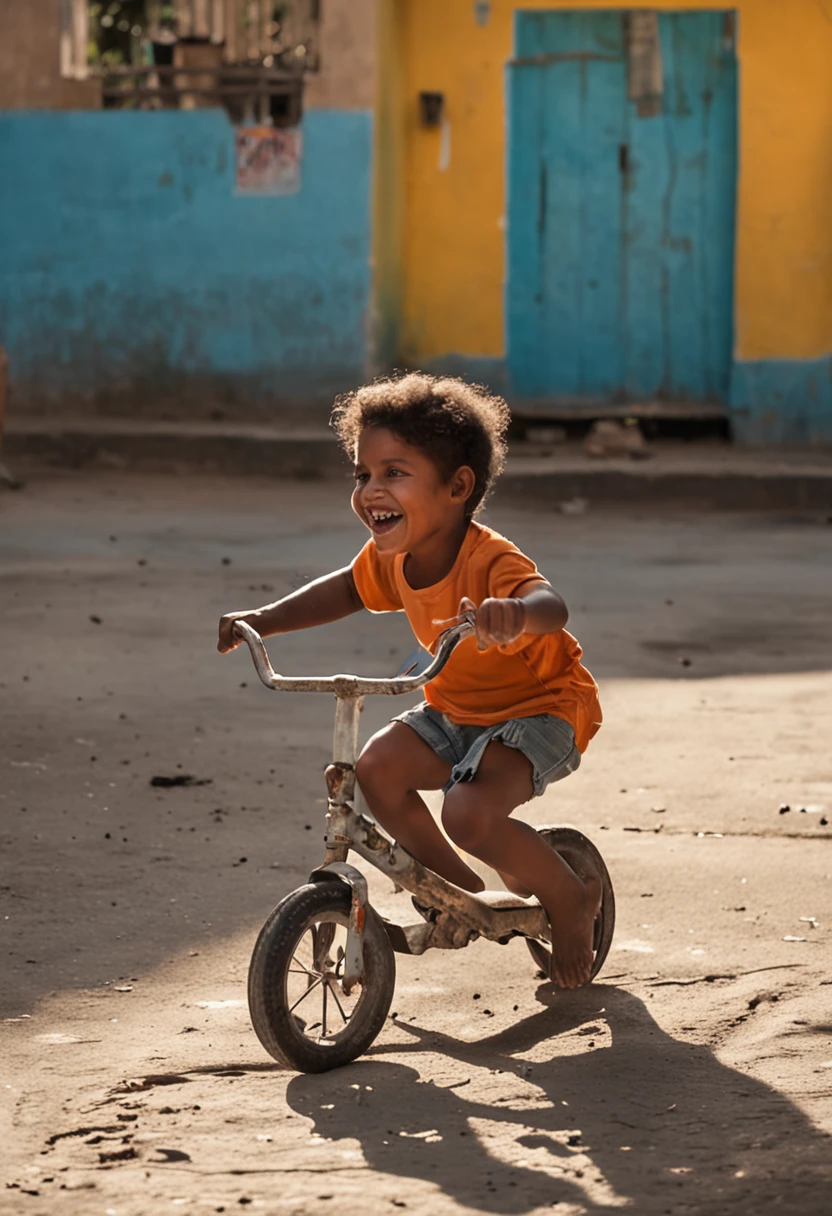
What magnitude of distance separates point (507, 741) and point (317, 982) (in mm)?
516

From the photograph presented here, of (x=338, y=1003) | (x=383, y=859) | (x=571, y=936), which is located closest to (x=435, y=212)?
(x=571, y=936)

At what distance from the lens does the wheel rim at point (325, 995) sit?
294 centimetres

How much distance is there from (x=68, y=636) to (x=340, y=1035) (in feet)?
13.1

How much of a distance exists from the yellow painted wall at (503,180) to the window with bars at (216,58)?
774 millimetres

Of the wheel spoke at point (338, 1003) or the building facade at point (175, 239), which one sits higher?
the building facade at point (175, 239)

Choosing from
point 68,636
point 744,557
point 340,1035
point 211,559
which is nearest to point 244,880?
point 340,1035

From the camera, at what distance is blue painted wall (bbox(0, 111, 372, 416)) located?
12.7 metres

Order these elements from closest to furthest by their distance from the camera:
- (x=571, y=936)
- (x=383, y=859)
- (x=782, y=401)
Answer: (x=383, y=859), (x=571, y=936), (x=782, y=401)

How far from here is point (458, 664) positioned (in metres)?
3.20

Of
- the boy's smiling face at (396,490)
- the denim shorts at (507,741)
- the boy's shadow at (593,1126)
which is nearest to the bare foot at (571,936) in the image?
the boy's shadow at (593,1126)

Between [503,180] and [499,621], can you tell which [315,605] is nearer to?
[499,621]

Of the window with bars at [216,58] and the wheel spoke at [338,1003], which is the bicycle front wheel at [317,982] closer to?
the wheel spoke at [338,1003]

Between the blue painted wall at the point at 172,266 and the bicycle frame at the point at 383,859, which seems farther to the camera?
the blue painted wall at the point at 172,266

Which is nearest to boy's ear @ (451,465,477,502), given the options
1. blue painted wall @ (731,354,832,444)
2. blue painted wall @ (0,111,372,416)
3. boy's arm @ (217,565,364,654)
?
boy's arm @ (217,565,364,654)
